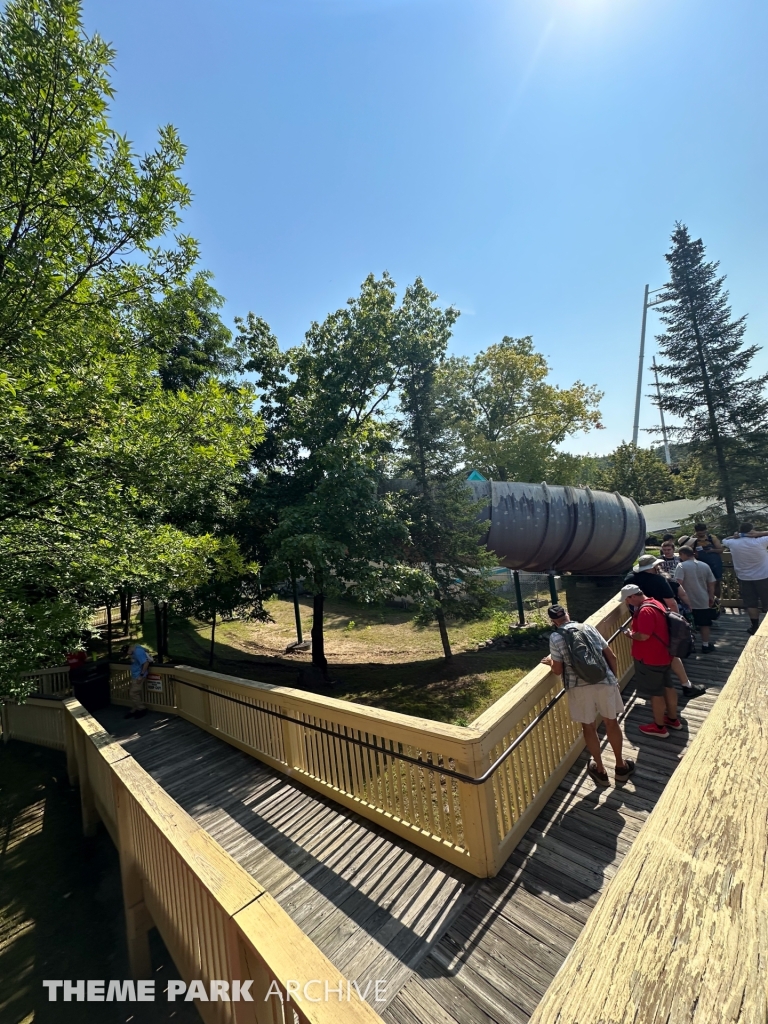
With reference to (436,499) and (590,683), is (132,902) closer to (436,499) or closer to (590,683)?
(590,683)

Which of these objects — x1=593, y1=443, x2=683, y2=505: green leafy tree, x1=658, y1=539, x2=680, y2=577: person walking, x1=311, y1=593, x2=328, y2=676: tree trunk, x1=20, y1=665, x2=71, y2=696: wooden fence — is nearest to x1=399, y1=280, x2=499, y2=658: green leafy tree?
x1=311, y1=593, x2=328, y2=676: tree trunk

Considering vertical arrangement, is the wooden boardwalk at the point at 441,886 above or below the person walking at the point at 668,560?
below

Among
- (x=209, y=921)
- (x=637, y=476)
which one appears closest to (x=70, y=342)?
(x=209, y=921)

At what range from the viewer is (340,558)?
968 centimetres

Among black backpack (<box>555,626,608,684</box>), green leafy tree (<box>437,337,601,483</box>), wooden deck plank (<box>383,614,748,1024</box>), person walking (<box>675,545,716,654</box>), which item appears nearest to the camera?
wooden deck plank (<box>383,614,748,1024</box>)

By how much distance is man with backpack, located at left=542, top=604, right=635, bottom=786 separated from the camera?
3930mm

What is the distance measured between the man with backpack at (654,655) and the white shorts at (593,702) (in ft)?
2.79

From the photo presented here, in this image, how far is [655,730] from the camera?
4.71m

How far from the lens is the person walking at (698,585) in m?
6.50

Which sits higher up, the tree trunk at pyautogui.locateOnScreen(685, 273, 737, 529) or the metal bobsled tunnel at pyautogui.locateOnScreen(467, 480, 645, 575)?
the tree trunk at pyautogui.locateOnScreen(685, 273, 737, 529)

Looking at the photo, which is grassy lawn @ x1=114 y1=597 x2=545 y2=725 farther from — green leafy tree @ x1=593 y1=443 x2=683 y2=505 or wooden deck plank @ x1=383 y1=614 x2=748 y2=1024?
green leafy tree @ x1=593 y1=443 x2=683 y2=505

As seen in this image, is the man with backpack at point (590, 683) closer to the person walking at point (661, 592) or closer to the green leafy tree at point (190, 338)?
the person walking at point (661, 592)

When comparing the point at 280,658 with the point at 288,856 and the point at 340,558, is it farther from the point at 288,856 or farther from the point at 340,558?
the point at 288,856

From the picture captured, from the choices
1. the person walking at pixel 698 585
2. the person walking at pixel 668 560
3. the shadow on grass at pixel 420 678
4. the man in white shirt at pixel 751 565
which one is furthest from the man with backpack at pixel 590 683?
the man in white shirt at pixel 751 565
